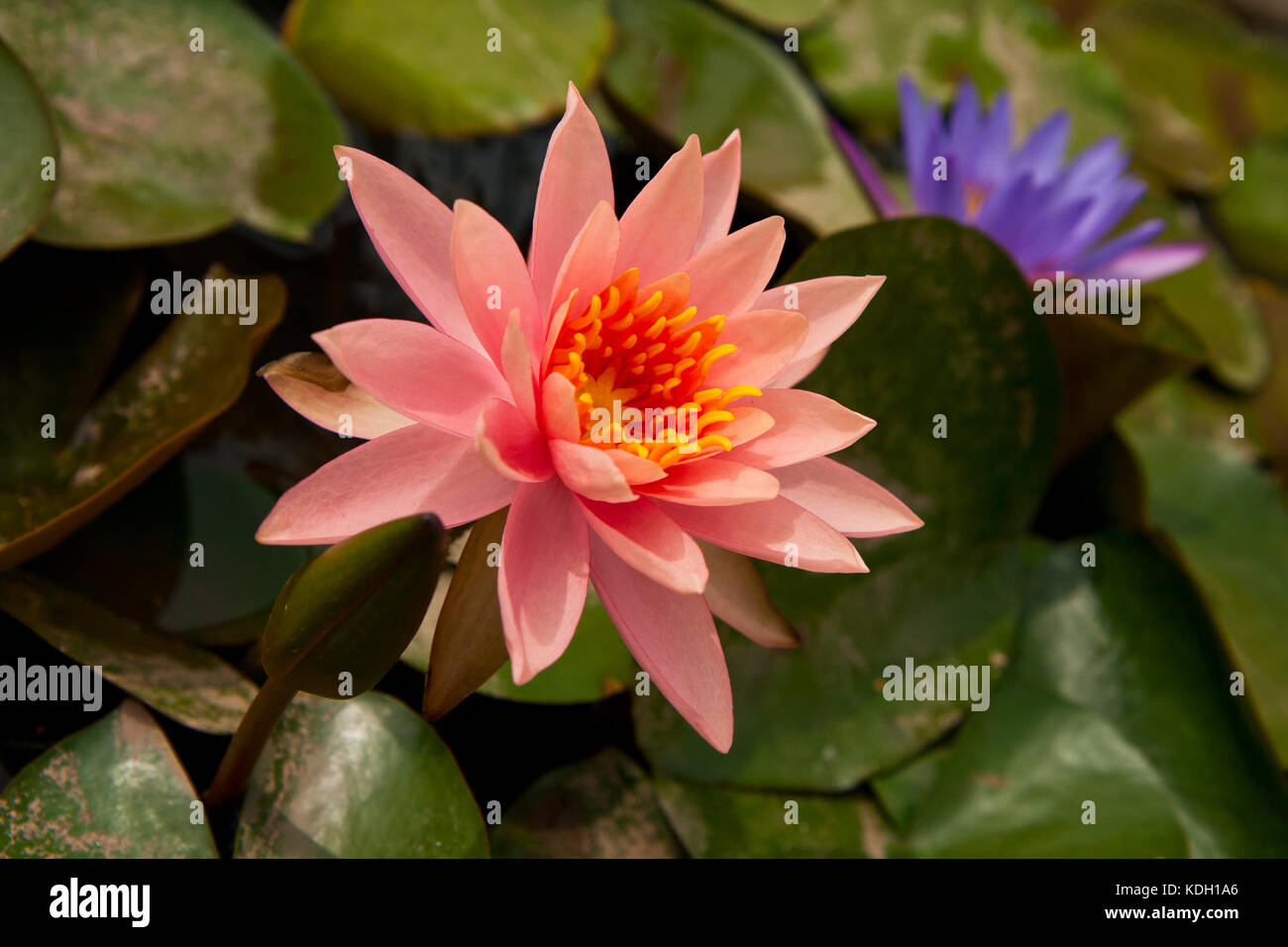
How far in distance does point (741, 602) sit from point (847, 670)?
0.45 m

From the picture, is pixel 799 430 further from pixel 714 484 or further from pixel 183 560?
pixel 183 560

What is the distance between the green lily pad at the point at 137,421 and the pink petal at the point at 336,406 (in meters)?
0.28

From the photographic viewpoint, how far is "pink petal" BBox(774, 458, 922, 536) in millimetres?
926

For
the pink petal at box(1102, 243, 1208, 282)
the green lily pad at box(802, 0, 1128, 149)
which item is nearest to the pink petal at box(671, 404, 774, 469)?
the pink petal at box(1102, 243, 1208, 282)

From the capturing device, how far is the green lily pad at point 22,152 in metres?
1.10

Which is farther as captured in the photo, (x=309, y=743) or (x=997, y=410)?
(x=997, y=410)

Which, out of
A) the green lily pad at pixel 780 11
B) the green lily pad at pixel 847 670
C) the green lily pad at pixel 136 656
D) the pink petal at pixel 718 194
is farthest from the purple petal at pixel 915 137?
the green lily pad at pixel 136 656

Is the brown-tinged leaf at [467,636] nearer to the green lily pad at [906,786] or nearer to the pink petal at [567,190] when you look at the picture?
the pink petal at [567,190]

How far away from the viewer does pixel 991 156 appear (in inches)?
72.9

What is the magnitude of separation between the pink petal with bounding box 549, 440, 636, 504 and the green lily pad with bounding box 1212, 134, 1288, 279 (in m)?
2.68

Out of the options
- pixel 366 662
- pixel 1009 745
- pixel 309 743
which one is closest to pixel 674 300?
pixel 366 662
